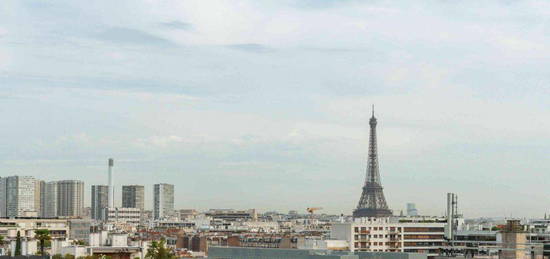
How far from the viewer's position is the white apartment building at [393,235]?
17312 cm

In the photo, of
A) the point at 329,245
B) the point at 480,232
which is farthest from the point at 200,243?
the point at 480,232

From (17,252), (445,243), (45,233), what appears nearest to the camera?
(17,252)

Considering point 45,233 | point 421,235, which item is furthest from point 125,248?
point 421,235

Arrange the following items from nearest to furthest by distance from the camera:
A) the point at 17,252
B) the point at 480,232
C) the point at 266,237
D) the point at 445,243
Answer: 1. the point at 17,252
2. the point at 480,232
3. the point at 445,243
4. the point at 266,237

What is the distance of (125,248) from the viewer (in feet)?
432

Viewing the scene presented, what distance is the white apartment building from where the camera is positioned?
17312 centimetres

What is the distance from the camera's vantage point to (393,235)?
17462 centimetres

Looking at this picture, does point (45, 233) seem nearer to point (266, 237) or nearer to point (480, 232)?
point (480, 232)

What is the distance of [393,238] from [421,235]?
429 centimetres

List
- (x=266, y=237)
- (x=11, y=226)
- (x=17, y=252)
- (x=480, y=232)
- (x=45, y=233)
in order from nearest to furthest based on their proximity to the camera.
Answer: (x=17, y=252) → (x=45, y=233) → (x=480, y=232) → (x=11, y=226) → (x=266, y=237)

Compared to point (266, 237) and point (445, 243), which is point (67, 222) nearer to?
point (266, 237)

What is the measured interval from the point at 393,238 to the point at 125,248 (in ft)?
177

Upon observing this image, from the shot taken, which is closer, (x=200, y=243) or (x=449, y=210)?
(x=449, y=210)

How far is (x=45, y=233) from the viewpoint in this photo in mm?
126125
